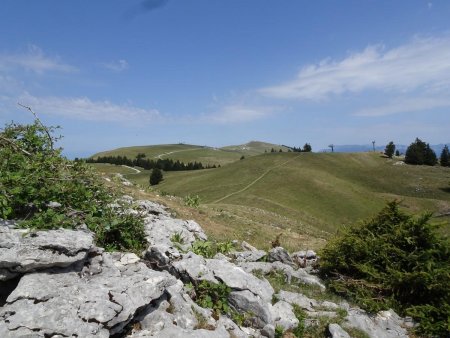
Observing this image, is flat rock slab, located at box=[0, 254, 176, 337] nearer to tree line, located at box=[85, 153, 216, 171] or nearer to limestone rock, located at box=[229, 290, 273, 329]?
limestone rock, located at box=[229, 290, 273, 329]

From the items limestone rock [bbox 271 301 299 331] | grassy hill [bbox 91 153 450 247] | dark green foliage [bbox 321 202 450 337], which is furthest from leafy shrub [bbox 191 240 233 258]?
grassy hill [bbox 91 153 450 247]

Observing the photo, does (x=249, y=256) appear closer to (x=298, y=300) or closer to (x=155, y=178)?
(x=298, y=300)

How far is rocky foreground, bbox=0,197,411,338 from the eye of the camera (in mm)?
6773

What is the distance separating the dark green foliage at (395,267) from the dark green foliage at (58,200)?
289 inches

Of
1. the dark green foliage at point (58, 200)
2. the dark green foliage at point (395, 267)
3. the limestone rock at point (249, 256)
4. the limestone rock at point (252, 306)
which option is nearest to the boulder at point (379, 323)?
the dark green foliage at point (395, 267)

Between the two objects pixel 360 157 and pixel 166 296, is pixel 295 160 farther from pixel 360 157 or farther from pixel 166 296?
pixel 166 296

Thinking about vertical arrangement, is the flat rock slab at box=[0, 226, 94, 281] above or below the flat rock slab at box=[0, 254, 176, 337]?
above

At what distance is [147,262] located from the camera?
10.1 m

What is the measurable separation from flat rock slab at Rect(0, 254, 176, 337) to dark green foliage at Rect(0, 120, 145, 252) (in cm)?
192

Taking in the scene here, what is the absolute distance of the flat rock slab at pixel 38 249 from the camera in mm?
7355

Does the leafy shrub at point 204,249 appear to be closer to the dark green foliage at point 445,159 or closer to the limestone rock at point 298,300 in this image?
the limestone rock at point 298,300

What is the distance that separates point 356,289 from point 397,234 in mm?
2621

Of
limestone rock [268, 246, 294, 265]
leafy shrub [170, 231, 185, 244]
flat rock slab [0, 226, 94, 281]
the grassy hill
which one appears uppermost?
flat rock slab [0, 226, 94, 281]

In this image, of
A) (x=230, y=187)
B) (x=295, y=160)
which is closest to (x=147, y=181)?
(x=230, y=187)
